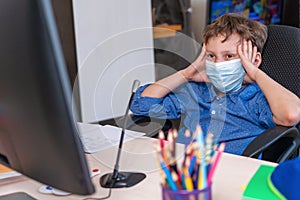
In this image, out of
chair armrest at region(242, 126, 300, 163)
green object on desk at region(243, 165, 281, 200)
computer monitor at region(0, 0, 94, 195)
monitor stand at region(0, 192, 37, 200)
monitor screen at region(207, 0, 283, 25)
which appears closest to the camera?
computer monitor at region(0, 0, 94, 195)

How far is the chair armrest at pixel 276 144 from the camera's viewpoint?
118 centimetres

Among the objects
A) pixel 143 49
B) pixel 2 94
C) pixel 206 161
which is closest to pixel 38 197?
pixel 2 94

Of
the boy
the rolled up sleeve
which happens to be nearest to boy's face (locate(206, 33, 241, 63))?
the boy

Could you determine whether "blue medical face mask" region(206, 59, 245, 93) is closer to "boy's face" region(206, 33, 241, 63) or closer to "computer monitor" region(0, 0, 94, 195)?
"boy's face" region(206, 33, 241, 63)

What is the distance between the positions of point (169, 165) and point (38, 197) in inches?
16.7

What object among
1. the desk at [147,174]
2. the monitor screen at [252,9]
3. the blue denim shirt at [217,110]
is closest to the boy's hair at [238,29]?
the blue denim shirt at [217,110]

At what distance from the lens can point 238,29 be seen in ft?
4.84

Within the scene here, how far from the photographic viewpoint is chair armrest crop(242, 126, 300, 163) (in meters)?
1.18

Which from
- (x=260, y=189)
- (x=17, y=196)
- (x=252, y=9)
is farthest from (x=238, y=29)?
(x=252, y=9)

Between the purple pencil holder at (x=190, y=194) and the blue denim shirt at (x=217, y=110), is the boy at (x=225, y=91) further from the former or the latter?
the purple pencil holder at (x=190, y=194)

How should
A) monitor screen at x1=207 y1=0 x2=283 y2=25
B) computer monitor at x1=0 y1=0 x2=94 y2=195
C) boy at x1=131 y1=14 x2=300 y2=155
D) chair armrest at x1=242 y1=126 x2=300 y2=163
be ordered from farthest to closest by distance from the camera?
1. monitor screen at x1=207 y1=0 x2=283 y2=25
2. boy at x1=131 y1=14 x2=300 y2=155
3. chair armrest at x1=242 y1=126 x2=300 y2=163
4. computer monitor at x1=0 y1=0 x2=94 y2=195

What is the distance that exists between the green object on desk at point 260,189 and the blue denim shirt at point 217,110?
2.05 feet

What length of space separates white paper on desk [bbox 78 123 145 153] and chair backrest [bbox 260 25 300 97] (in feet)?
1.94

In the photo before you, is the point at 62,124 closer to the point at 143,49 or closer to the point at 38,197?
the point at 38,197
